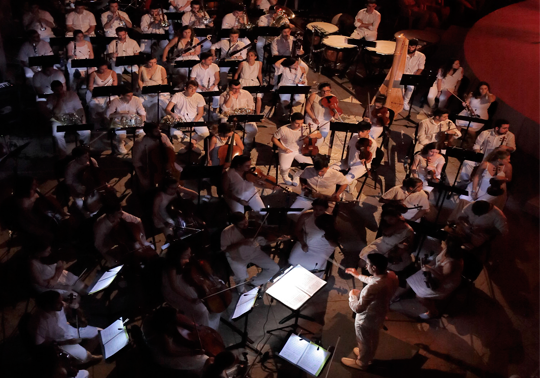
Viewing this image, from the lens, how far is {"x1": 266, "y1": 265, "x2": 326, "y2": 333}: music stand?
→ 5.18 metres

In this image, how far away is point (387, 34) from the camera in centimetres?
1536

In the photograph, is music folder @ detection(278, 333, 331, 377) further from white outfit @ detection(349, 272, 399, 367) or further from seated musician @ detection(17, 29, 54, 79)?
seated musician @ detection(17, 29, 54, 79)

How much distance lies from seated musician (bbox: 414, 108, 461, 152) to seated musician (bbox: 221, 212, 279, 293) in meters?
4.31

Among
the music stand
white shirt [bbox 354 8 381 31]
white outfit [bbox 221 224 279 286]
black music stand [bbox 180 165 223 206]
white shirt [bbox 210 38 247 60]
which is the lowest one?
white outfit [bbox 221 224 279 286]

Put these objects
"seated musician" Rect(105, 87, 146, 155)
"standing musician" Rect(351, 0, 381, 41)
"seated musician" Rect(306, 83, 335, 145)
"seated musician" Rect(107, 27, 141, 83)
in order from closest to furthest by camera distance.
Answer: "seated musician" Rect(105, 87, 146, 155), "seated musician" Rect(306, 83, 335, 145), "seated musician" Rect(107, 27, 141, 83), "standing musician" Rect(351, 0, 381, 41)

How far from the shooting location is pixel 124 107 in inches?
337

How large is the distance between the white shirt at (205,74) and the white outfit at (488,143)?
200 inches

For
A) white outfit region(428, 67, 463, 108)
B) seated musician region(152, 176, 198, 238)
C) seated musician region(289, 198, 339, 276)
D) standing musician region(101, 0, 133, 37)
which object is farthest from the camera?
standing musician region(101, 0, 133, 37)

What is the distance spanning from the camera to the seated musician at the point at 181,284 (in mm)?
5383

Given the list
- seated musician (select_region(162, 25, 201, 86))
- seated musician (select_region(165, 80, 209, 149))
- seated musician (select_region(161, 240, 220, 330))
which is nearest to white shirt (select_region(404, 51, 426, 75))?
seated musician (select_region(162, 25, 201, 86))

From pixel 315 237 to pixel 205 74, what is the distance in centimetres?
491

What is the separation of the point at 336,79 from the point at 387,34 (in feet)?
13.0

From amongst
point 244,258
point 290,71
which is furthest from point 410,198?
point 290,71

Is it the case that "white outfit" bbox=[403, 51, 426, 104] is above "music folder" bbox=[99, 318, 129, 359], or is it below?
above
